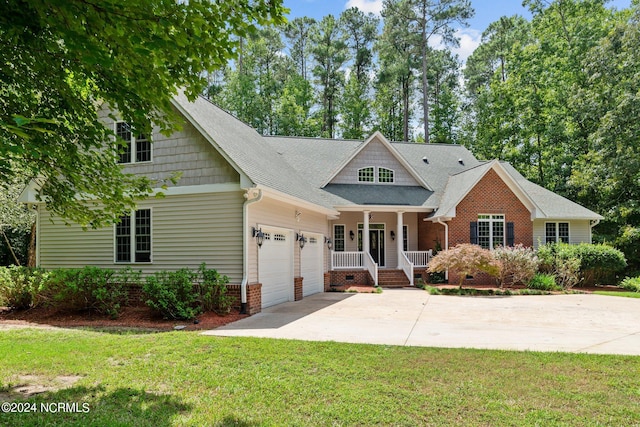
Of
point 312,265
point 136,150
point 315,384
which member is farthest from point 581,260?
point 136,150

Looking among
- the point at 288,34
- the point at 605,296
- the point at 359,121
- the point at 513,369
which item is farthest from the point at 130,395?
the point at 288,34

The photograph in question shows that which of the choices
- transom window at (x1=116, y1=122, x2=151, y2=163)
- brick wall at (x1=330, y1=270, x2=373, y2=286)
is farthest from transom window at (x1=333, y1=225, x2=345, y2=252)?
transom window at (x1=116, y1=122, x2=151, y2=163)

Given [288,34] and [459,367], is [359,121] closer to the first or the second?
[288,34]

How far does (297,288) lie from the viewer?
13797 millimetres

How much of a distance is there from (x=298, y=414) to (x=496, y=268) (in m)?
13.6

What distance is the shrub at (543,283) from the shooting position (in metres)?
16.5

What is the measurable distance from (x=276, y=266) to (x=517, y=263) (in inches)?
398

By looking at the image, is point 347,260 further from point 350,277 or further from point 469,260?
point 469,260

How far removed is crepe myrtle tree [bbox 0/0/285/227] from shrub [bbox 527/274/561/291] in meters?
15.8

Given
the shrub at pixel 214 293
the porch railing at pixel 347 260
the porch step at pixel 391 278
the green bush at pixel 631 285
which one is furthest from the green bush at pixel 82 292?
the green bush at pixel 631 285

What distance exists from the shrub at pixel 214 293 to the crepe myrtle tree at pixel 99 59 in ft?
13.7

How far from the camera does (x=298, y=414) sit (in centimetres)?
422

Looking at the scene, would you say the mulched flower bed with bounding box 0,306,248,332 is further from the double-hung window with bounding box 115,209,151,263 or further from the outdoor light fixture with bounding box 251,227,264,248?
the outdoor light fixture with bounding box 251,227,264,248

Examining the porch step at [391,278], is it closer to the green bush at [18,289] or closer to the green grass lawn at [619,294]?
the green grass lawn at [619,294]
